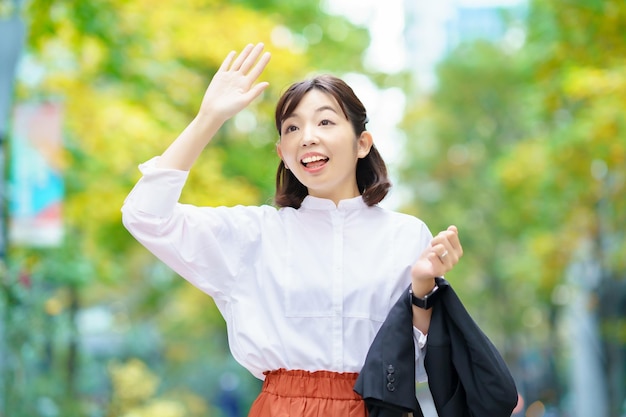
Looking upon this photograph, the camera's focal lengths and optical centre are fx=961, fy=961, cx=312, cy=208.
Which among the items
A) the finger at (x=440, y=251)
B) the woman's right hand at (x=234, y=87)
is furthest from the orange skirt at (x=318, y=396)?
the woman's right hand at (x=234, y=87)

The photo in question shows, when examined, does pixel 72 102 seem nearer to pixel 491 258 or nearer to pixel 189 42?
pixel 189 42

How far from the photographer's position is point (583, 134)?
463 inches

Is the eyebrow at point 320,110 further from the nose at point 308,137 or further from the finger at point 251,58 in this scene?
the finger at point 251,58

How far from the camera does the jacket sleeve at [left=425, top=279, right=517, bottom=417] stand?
2592mm

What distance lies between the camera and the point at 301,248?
9.39ft

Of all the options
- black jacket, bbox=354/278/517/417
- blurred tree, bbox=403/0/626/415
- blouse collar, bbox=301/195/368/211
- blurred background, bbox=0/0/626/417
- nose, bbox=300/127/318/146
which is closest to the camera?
black jacket, bbox=354/278/517/417

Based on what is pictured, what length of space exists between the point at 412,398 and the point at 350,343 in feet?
0.80

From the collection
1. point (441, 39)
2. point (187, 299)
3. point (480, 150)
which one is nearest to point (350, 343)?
point (187, 299)

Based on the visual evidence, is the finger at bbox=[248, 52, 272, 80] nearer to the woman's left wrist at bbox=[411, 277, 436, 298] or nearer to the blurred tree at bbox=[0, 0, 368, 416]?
the woman's left wrist at bbox=[411, 277, 436, 298]

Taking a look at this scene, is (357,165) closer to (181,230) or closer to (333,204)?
(333,204)

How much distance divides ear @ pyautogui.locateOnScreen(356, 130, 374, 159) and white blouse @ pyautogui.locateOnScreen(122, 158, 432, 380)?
0.15 metres

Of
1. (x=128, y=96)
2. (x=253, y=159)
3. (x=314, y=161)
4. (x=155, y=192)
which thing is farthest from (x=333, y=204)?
(x=253, y=159)

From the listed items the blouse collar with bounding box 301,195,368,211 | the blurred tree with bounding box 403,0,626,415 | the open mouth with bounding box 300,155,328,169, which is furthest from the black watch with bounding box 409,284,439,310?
the blurred tree with bounding box 403,0,626,415

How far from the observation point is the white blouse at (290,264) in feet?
8.90
